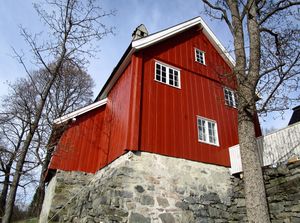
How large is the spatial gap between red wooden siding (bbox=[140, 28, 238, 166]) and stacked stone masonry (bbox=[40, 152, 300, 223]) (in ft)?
1.77

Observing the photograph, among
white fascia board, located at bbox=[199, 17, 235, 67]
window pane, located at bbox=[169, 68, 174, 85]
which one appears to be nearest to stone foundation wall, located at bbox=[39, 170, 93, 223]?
window pane, located at bbox=[169, 68, 174, 85]

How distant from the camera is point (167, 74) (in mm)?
10648

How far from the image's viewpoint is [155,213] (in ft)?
25.0

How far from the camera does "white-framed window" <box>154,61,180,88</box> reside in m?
10.4

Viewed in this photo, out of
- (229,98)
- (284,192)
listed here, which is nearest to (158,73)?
(229,98)

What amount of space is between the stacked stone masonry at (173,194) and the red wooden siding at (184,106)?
1.77 ft

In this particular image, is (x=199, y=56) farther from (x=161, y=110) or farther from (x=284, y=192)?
(x=284, y=192)

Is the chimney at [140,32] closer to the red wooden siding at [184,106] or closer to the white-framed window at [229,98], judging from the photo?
the red wooden siding at [184,106]

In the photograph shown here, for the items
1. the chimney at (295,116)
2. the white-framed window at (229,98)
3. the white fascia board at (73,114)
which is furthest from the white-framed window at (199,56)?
the chimney at (295,116)

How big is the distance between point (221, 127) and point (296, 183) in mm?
3889

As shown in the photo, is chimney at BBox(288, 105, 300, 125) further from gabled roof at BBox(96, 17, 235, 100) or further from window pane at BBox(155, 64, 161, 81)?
window pane at BBox(155, 64, 161, 81)

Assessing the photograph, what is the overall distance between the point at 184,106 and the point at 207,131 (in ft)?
4.58

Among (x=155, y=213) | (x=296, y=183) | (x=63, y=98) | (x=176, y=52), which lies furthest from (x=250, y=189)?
(x=63, y=98)

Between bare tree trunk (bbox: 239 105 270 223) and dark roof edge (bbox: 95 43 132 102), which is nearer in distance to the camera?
bare tree trunk (bbox: 239 105 270 223)
